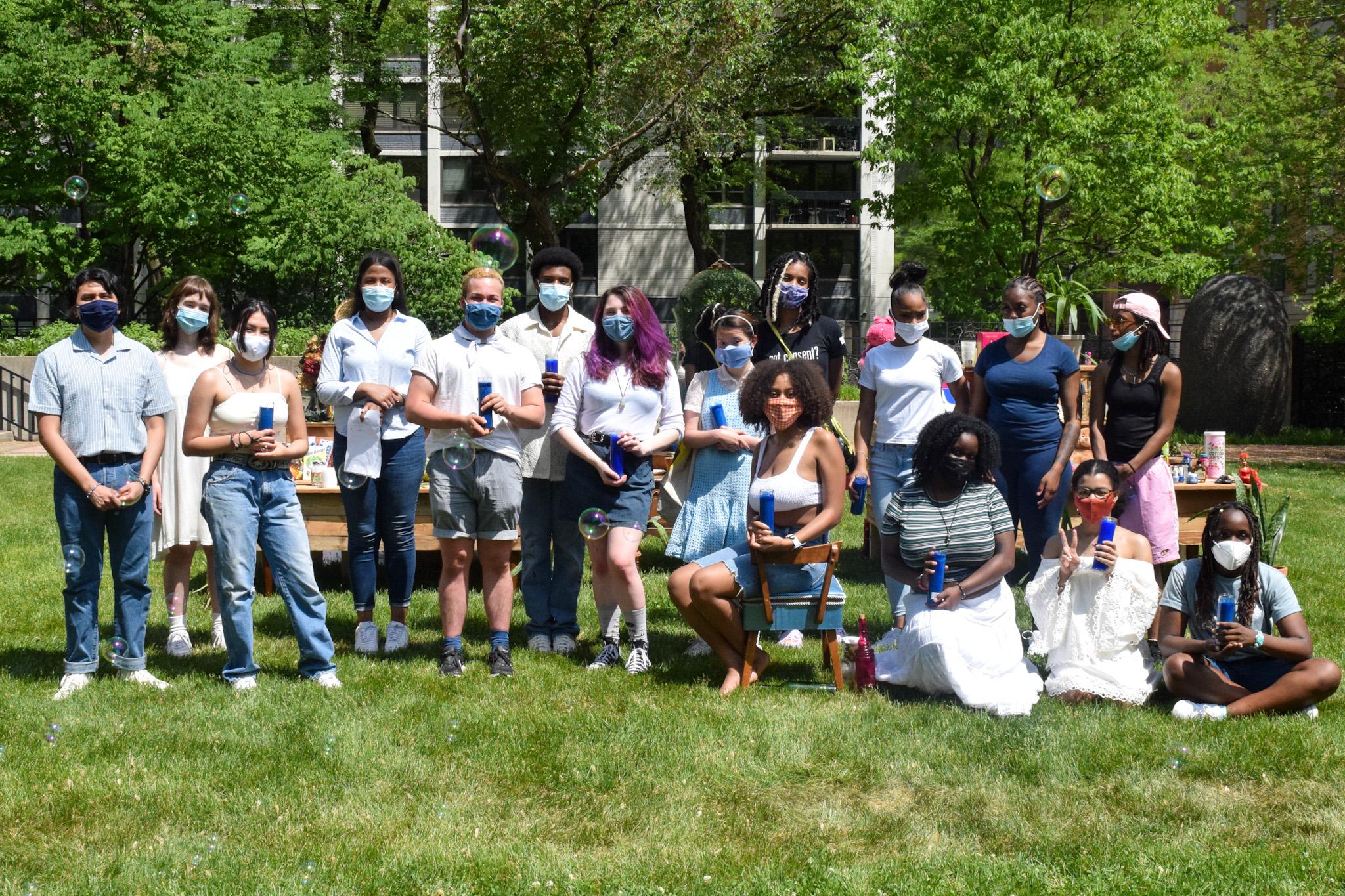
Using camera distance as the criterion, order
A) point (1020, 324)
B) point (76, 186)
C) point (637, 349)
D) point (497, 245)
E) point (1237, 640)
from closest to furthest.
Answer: point (1237, 640)
point (637, 349)
point (1020, 324)
point (497, 245)
point (76, 186)

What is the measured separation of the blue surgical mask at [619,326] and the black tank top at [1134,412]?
2.51m

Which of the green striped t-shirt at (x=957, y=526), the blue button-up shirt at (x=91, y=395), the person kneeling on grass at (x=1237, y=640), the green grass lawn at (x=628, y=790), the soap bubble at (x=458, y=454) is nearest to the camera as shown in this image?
the green grass lawn at (x=628, y=790)

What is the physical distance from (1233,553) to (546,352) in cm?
355

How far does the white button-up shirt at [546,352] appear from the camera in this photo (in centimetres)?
692

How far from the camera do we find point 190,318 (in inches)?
262

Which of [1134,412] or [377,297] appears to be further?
[377,297]

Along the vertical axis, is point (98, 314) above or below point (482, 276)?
below

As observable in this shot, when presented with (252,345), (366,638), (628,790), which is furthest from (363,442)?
(628,790)

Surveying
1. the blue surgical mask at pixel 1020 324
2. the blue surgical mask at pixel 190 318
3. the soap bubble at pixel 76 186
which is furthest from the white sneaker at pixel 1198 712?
the soap bubble at pixel 76 186

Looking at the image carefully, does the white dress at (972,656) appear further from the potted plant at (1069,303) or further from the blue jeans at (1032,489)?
the potted plant at (1069,303)

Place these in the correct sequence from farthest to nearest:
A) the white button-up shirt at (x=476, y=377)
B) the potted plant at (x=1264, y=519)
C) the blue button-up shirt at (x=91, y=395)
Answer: the potted plant at (x=1264, y=519)
the white button-up shirt at (x=476, y=377)
the blue button-up shirt at (x=91, y=395)

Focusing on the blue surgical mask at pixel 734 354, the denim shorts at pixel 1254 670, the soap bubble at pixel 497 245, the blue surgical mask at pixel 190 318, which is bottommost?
the denim shorts at pixel 1254 670

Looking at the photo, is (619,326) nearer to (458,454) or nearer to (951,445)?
(458,454)

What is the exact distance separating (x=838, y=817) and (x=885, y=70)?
2416cm
